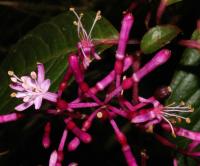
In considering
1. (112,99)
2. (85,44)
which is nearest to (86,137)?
(112,99)

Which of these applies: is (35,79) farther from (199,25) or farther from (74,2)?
(74,2)

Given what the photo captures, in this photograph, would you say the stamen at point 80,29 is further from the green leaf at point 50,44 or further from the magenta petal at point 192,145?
the magenta petal at point 192,145

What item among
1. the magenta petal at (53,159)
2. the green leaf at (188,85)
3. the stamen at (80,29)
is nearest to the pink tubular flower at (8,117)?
the magenta petal at (53,159)

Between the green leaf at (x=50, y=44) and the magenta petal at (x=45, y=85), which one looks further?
the green leaf at (x=50, y=44)

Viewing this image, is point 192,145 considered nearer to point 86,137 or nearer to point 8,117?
point 86,137

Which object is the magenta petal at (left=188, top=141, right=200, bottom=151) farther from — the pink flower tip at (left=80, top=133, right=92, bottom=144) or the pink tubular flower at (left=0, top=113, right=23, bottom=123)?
Result: the pink tubular flower at (left=0, top=113, right=23, bottom=123)

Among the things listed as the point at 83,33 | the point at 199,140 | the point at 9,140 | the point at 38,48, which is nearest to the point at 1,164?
the point at 9,140

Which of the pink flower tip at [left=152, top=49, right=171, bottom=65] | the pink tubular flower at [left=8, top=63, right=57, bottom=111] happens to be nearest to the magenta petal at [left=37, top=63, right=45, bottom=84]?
the pink tubular flower at [left=8, top=63, right=57, bottom=111]
